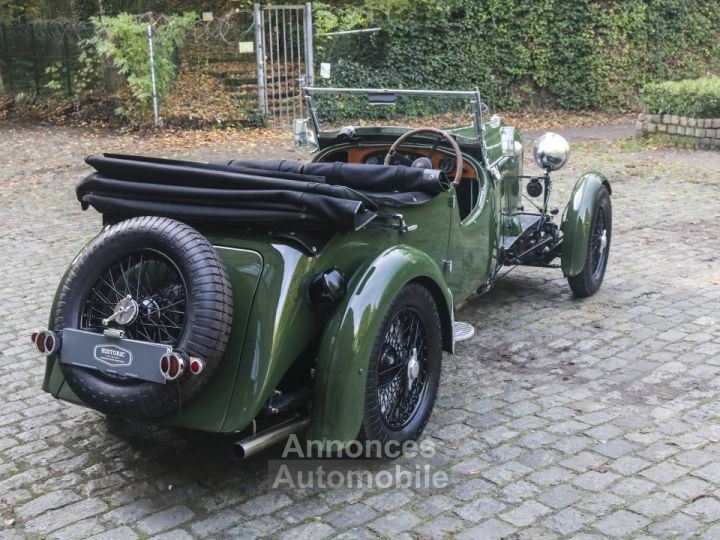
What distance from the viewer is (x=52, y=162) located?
496 inches

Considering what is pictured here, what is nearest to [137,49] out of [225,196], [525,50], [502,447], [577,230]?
[525,50]

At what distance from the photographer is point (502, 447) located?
393cm

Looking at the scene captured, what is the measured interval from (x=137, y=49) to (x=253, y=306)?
1272cm

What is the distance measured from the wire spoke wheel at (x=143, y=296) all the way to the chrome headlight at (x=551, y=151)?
10.9 feet

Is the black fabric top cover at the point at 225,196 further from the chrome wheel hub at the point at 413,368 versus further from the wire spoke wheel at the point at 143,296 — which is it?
the chrome wheel hub at the point at 413,368

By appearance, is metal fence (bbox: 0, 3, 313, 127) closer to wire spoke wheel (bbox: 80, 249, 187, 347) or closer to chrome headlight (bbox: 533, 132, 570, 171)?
chrome headlight (bbox: 533, 132, 570, 171)

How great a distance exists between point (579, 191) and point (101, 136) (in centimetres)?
1101

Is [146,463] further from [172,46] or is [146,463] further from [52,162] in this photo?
[172,46]

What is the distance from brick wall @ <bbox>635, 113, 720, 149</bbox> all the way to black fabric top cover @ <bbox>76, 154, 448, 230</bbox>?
34.1 feet

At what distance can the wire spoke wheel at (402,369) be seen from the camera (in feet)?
12.4

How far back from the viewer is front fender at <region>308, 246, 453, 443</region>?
11.3ft

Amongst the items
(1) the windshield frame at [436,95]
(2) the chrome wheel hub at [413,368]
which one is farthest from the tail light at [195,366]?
(1) the windshield frame at [436,95]

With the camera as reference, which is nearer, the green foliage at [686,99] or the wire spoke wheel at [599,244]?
the wire spoke wheel at [599,244]

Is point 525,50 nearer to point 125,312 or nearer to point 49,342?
point 125,312
